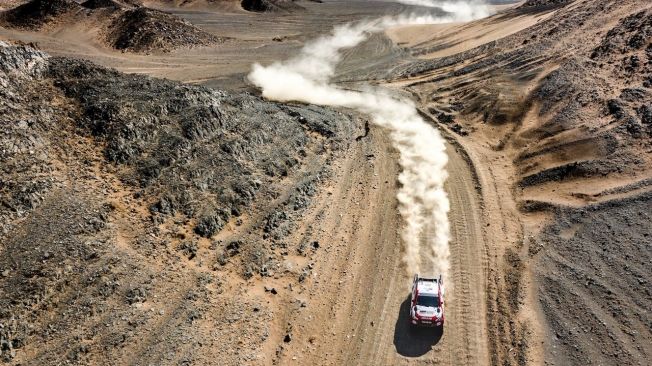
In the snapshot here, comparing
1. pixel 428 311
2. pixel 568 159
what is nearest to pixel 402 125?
pixel 568 159

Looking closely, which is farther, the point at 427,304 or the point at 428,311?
the point at 427,304

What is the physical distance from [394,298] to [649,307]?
11.0m

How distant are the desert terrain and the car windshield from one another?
1.17 meters

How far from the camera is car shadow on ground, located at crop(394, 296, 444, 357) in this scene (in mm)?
19312

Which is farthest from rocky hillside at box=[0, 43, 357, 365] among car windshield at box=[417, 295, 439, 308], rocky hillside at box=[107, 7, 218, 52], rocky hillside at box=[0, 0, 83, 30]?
rocky hillside at box=[0, 0, 83, 30]

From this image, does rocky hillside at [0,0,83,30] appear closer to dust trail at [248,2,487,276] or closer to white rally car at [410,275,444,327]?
dust trail at [248,2,487,276]

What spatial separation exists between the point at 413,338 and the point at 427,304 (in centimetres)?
159

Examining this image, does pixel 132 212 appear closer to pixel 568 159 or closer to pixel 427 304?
pixel 427 304

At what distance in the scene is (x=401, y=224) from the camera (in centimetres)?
2606

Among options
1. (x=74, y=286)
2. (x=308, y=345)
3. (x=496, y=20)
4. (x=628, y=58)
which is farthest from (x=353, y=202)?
(x=496, y=20)

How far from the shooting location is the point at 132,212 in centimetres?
2134

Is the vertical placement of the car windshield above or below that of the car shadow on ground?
above

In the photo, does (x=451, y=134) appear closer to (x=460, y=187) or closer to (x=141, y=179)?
(x=460, y=187)

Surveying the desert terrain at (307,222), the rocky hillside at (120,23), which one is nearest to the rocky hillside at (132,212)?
the desert terrain at (307,222)
